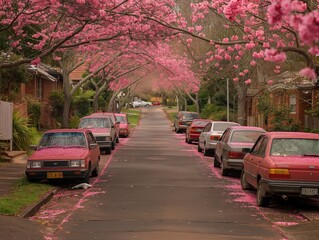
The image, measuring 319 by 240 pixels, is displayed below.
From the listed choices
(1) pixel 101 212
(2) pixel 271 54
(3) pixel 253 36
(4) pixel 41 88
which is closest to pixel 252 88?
(4) pixel 41 88

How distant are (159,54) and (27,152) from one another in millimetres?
16815

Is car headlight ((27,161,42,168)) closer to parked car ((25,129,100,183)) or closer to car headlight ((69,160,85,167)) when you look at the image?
parked car ((25,129,100,183))

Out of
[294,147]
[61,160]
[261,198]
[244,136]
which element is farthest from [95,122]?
[261,198]

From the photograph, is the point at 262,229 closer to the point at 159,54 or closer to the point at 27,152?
the point at 27,152

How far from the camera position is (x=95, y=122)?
28.4 m

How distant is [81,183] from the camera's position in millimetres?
15945

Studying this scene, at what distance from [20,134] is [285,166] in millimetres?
15248

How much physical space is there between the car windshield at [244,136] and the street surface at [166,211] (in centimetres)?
118

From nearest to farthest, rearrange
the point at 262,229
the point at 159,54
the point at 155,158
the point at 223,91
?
the point at 262,229 < the point at 155,158 < the point at 159,54 < the point at 223,91

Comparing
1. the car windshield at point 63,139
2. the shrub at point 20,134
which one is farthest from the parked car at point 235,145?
the shrub at point 20,134

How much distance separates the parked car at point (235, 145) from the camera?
58.0 feet

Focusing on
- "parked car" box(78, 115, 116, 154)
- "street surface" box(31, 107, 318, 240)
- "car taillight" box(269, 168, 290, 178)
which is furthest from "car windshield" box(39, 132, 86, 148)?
"parked car" box(78, 115, 116, 154)

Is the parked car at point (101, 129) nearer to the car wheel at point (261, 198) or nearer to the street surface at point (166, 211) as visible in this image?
the street surface at point (166, 211)

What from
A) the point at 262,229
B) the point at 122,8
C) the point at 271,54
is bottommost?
the point at 262,229
